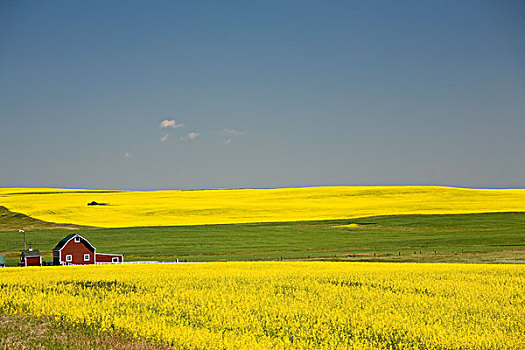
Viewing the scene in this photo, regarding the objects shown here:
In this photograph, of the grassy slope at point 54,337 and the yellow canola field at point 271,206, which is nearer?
the grassy slope at point 54,337

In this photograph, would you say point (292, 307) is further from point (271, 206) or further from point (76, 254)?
point (271, 206)

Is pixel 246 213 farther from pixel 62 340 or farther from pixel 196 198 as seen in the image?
pixel 62 340

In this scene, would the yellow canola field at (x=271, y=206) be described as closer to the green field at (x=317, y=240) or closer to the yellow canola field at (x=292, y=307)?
the green field at (x=317, y=240)

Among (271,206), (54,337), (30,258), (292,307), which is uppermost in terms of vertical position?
(271,206)

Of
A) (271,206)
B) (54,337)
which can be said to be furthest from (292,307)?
(271,206)

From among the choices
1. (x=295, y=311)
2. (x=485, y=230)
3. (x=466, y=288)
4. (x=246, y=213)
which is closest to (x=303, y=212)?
(x=246, y=213)

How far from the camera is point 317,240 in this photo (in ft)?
215

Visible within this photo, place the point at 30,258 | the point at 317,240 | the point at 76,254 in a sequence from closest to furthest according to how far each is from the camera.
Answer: the point at 30,258, the point at 76,254, the point at 317,240

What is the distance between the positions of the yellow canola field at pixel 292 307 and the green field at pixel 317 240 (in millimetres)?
21159

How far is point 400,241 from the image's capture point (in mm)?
61906

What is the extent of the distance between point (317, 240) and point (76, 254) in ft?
84.3

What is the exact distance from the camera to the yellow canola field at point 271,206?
285ft

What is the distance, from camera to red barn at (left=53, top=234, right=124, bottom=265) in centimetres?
5500

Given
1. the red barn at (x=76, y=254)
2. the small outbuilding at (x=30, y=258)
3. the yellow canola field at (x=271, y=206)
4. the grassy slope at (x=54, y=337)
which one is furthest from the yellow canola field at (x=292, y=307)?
the yellow canola field at (x=271, y=206)
